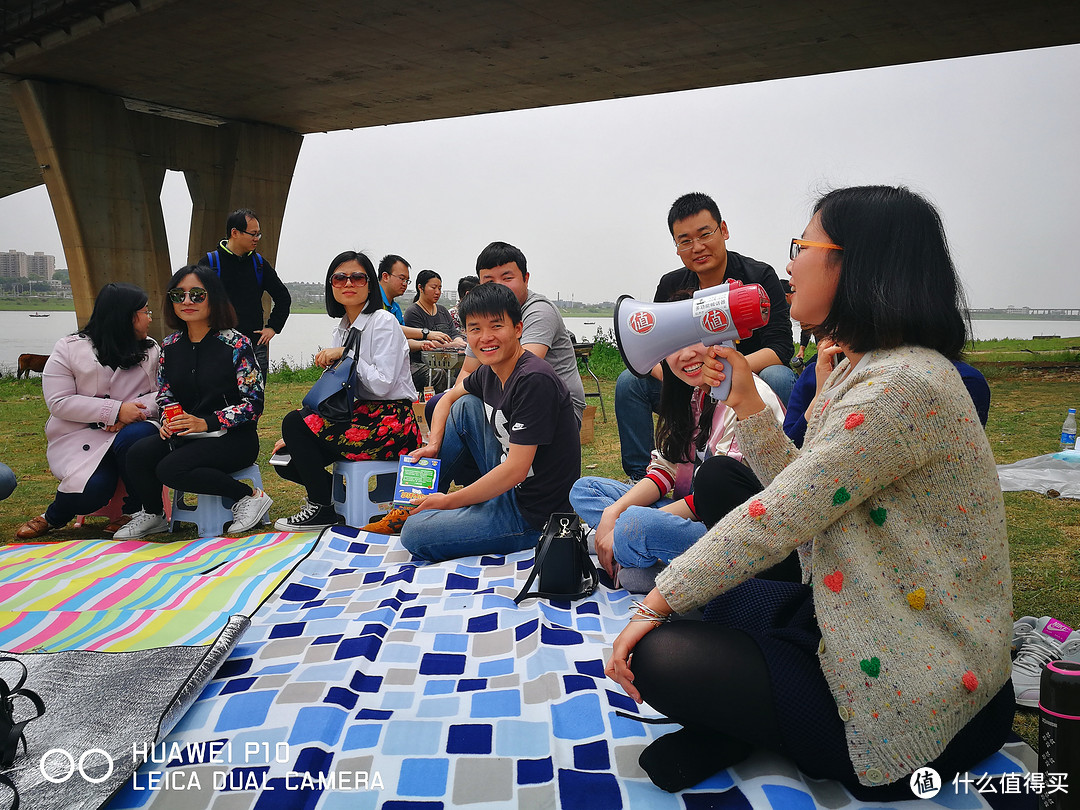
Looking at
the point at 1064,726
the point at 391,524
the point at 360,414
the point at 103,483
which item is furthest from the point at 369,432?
the point at 1064,726

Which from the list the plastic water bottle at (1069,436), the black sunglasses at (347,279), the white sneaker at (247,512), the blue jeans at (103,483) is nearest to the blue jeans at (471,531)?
the white sneaker at (247,512)

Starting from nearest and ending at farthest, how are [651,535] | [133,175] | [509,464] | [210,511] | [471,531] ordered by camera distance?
1. [651,535]
2. [509,464]
3. [471,531]
4. [210,511]
5. [133,175]

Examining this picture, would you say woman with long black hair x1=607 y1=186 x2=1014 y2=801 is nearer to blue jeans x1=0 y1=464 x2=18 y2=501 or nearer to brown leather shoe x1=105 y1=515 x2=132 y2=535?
blue jeans x1=0 y1=464 x2=18 y2=501

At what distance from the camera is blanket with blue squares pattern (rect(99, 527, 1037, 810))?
1518mm

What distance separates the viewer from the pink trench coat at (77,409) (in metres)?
3.57

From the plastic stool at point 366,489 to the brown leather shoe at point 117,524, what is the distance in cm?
111

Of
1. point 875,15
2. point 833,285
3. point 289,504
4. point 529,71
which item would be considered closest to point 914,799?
point 833,285

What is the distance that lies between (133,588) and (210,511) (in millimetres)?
982

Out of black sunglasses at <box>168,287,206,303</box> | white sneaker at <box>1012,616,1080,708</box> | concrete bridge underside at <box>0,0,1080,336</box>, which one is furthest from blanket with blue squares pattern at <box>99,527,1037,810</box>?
concrete bridge underside at <box>0,0,1080,336</box>

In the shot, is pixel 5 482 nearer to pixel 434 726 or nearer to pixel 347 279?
pixel 347 279

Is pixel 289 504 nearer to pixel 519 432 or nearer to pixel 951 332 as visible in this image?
pixel 519 432

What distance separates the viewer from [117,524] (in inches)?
149

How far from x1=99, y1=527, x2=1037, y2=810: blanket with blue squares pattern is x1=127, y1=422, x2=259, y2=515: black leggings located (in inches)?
48.5

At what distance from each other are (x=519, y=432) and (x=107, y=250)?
34.1ft
